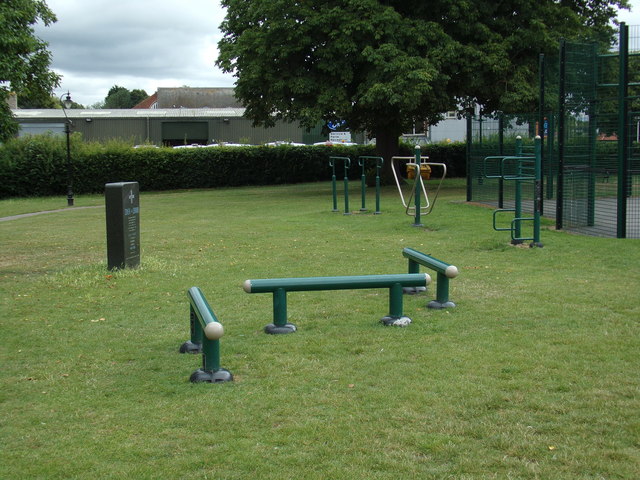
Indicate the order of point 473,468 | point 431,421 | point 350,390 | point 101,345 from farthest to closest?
point 101,345
point 350,390
point 431,421
point 473,468

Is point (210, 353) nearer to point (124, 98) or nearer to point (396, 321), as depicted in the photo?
point (396, 321)

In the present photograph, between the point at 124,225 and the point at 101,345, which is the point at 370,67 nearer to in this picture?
the point at 124,225

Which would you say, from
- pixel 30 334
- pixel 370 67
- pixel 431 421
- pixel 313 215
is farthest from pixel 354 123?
pixel 431 421

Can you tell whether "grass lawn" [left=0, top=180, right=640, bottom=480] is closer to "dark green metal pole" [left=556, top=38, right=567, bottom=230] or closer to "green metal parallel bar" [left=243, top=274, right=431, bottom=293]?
"green metal parallel bar" [left=243, top=274, right=431, bottom=293]

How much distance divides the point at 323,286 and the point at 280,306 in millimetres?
432

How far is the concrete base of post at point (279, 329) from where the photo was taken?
6637 mm

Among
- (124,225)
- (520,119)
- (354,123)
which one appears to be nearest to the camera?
(124,225)

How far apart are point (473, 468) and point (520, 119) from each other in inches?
621

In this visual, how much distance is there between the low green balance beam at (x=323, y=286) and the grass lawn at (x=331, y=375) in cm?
18

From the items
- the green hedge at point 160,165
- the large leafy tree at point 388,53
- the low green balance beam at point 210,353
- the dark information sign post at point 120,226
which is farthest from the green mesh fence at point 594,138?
the green hedge at point 160,165

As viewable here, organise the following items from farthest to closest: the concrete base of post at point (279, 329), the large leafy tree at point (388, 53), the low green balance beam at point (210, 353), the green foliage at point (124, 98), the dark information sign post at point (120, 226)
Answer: the green foliage at point (124, 98), the large leafy tree at point (388, 53), the dark information sign post at point (120, 226), the concrete base of post at point (279, 329), the low green balance beam at point (210, 353)

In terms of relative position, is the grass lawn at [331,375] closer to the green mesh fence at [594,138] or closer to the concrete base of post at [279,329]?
the concrete base of post at [279,329]

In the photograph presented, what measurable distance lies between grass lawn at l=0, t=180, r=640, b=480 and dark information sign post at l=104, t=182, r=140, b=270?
292 mm

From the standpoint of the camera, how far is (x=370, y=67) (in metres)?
24.7
